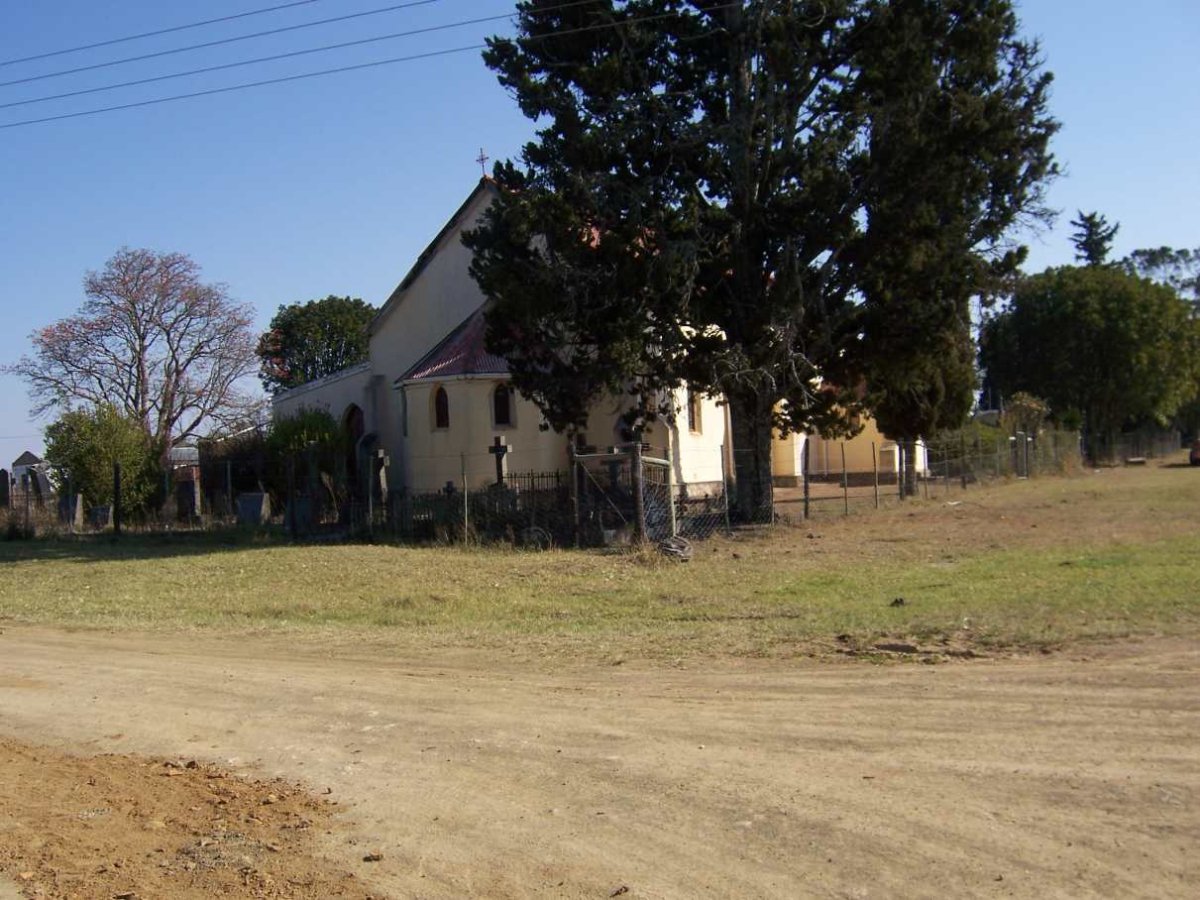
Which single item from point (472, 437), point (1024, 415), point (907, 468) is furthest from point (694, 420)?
point (1024, 415)

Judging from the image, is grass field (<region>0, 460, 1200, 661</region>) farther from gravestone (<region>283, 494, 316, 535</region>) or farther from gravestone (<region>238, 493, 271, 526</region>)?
gravestone (<region>238, 493, 271, 526</region>)

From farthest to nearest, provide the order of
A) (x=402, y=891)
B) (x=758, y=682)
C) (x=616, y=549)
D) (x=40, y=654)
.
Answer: (x=616, y=549)
(x=40, y=654)
(x=758, y=682)
(x=402, y=891)

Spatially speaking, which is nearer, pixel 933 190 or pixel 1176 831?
pixel 1176 831

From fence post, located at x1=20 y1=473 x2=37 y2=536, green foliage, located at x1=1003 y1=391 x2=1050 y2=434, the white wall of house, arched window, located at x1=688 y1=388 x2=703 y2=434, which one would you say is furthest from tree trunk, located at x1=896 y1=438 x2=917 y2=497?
fence post, located at x1=20 y1=473 x2=37 y2=536

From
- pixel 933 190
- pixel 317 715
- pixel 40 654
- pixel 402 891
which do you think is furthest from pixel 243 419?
pixel 402 891

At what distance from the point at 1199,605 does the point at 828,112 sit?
16107 mm

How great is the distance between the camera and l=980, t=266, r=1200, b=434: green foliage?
2397 inches

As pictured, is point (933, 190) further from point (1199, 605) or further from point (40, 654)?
point (40, 654)

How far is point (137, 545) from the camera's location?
26438 millimetres

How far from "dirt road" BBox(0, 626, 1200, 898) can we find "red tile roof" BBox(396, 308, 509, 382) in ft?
68.8

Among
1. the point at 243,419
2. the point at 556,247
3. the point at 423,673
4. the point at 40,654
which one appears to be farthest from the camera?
the point at 243,419

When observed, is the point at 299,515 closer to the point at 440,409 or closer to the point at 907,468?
the point at 440,409

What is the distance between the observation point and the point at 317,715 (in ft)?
28.5

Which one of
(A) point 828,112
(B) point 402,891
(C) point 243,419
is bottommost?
(B) point 402,891
